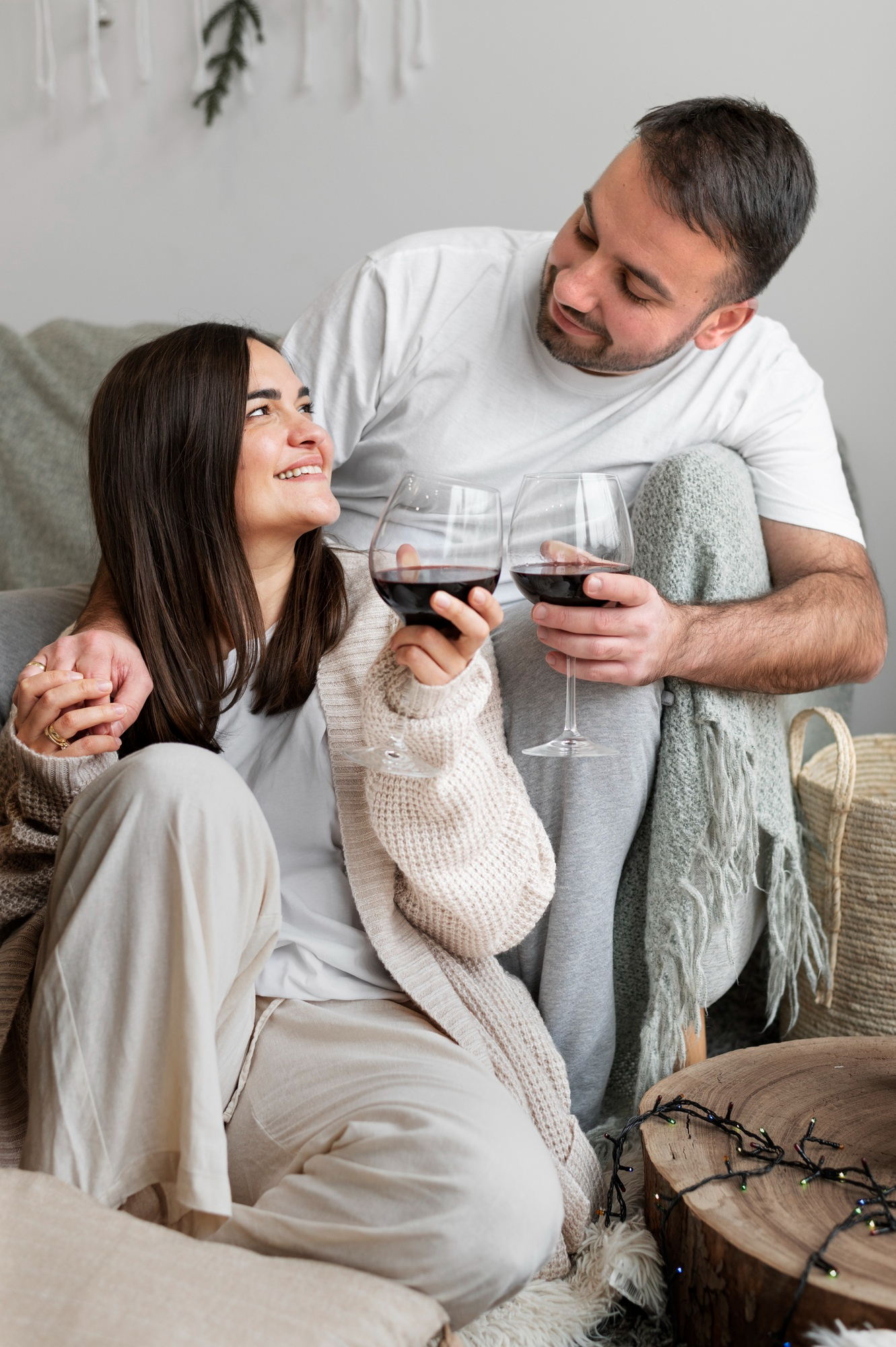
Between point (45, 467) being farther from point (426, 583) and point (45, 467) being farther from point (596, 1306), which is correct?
point (596, 1306)

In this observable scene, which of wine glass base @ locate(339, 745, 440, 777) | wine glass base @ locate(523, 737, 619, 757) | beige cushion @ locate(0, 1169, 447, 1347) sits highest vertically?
wine glass base @ locate(339, 745, 440, 777)

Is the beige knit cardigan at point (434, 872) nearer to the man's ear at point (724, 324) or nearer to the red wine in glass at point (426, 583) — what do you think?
the red wine in glass at point (426, 583)

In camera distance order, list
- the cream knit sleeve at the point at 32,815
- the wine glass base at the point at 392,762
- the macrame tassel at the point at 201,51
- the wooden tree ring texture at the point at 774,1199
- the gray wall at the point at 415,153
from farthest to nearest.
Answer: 1. the macrame tassel at the point at 201,51
2. the gray wall at the point at 415,153
3. the cream knit sleeve at the point at 32,815
4. the wine glass base at the point at 392,762
5. the wooden tree ring texture at the point at 774,1199

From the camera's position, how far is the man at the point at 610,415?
1.36 m

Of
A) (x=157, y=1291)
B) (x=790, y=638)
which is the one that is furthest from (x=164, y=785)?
(x=790, y=638)

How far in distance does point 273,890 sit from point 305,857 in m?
0.21

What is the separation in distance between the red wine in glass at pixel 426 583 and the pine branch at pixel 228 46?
2.00m

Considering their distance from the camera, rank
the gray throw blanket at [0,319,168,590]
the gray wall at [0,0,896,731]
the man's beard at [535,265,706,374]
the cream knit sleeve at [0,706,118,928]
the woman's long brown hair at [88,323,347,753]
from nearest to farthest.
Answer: the cream knit sleeve at [0,706,118,928]
the woman's long brown hair at [88,323,347,753]
the man's beard at [535,265,706,374]
the gray throw blanket at [0,319,168,590]
the gray wall at [0,0,896,731]

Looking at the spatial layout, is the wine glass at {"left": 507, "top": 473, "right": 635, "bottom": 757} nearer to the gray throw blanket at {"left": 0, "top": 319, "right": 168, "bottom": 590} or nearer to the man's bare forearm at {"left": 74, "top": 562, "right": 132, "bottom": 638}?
the man's bare forearm at {"left": 74, "top": 562, "right": 132, "bottom": 638}

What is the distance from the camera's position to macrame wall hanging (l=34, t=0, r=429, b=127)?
2.47 m

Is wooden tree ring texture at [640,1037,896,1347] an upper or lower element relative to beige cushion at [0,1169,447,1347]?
lower

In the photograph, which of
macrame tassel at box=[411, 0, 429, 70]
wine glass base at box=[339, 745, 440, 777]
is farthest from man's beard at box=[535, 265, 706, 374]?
macrame tassel at box=[411, 0, 429, 70]

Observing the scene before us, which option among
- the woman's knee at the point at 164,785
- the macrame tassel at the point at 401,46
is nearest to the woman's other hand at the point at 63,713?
the woman's knee at the point at 164,785

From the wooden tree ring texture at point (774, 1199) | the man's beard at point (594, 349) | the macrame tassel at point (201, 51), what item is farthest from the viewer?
the macrame tassel at point (201, 51)
